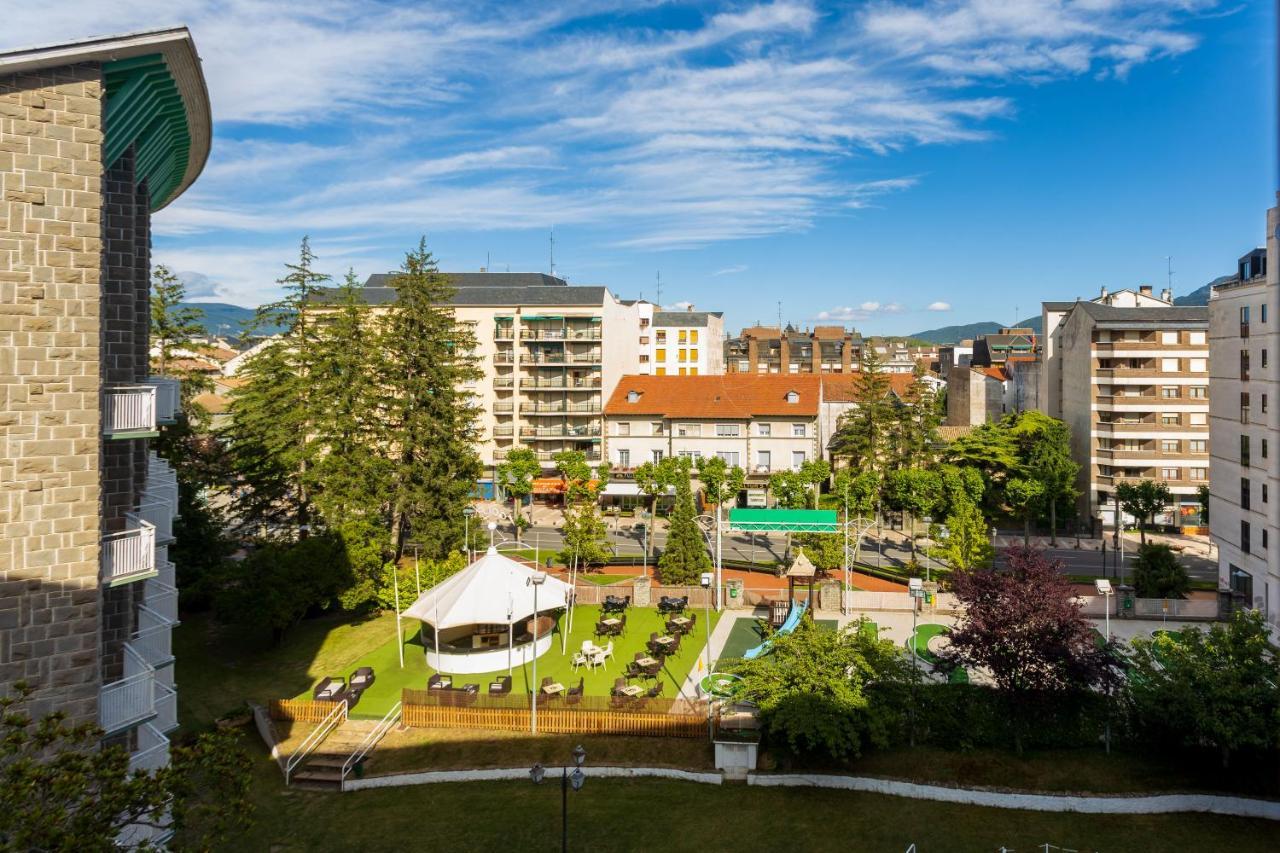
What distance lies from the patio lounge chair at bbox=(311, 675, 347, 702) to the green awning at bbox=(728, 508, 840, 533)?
1973 cm

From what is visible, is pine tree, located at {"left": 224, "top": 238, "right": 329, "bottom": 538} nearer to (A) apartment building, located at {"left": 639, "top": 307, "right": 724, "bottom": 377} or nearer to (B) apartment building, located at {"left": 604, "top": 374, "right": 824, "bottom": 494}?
(B) apartment building, located at {"left": 604, "top": 374, "right": 824, "bottom": 494}

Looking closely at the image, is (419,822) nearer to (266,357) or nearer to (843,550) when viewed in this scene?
(843,550)

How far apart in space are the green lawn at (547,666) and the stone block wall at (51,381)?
517 inches

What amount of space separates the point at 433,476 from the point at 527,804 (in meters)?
22.1

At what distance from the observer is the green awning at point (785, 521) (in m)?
39.5

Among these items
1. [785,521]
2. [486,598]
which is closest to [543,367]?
[785,521]

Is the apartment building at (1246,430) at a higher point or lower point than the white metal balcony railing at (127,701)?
higher

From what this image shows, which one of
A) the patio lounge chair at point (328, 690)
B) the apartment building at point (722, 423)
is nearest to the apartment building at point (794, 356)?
the apartment building at point (722, 423)

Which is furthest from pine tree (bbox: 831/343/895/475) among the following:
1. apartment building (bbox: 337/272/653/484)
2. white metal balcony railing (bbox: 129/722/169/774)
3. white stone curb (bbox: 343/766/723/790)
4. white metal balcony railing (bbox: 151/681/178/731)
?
white metal balcony railing (bbox: 129/722/169/774)

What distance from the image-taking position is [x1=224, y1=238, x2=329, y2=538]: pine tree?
38688 mm

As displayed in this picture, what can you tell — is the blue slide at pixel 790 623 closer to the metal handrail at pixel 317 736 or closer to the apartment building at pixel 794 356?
the metal handrail at pixel 317 736

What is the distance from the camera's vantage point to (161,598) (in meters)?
17.9

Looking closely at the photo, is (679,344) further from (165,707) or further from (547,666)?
(165,707)

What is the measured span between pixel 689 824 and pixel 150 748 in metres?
10.8
